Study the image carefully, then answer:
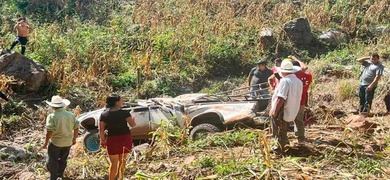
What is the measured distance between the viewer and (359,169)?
21.4 ft

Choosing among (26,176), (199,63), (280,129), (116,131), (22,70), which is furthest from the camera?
(199,63)

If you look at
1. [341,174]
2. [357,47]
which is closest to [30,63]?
[341,174]

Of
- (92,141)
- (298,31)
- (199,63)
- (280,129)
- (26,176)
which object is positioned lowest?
(26,176)

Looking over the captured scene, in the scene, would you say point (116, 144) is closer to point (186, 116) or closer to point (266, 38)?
point (186, 116)

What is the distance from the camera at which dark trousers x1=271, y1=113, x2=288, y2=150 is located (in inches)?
276

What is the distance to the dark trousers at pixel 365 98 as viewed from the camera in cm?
1034

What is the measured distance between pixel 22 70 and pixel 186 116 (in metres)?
5.59

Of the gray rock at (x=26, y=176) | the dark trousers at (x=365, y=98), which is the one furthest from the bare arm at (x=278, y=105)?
the dark trousers at (x=365, y=98)

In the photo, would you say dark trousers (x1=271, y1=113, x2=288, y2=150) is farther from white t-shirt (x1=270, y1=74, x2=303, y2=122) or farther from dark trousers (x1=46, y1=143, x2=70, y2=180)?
dark trousers (x1=46, y1=143, x2=70, y2=180)

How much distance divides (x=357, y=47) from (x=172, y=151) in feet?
37.7

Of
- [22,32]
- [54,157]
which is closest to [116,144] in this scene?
[54,157]

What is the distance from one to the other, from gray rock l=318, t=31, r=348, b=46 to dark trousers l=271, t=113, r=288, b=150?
11.9 meters

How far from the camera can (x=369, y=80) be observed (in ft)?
33.8

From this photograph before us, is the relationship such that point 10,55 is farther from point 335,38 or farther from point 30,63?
point 335,38
